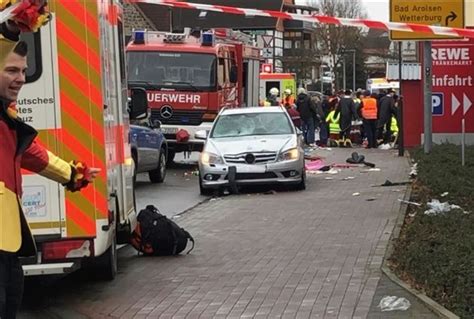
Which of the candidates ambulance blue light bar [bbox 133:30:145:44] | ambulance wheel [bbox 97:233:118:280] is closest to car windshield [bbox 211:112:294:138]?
ambulance blue light bar [bbox 133:30:145:44]

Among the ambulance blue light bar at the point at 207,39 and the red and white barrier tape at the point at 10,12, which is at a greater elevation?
the ambulance blue light bar at the point at 207,39

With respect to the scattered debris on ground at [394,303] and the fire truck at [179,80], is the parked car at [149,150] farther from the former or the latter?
the scattered debris on ground at [394,303]

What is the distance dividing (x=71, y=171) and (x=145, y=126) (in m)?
14.0

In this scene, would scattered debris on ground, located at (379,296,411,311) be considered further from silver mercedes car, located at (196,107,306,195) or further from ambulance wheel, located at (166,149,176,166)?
ambulance wheel, located at (166,149,176,166)

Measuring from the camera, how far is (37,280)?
8.71 meters

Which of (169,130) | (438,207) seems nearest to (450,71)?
(169,130)

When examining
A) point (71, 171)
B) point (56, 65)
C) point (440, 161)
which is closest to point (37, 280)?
point (56, 65)

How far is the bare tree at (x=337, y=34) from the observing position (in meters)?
76.6

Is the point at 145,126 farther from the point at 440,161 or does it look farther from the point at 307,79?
the point at 307,79

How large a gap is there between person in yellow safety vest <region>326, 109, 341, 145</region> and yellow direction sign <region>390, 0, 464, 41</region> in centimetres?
1261

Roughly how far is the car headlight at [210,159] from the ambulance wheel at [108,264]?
7.81 metres

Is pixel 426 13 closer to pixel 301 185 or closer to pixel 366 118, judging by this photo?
pixel 301 185

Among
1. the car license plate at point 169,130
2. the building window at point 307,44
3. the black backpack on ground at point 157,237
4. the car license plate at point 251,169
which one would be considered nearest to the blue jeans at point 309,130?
the car license plate at point 169,130

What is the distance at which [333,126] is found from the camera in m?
29.7
